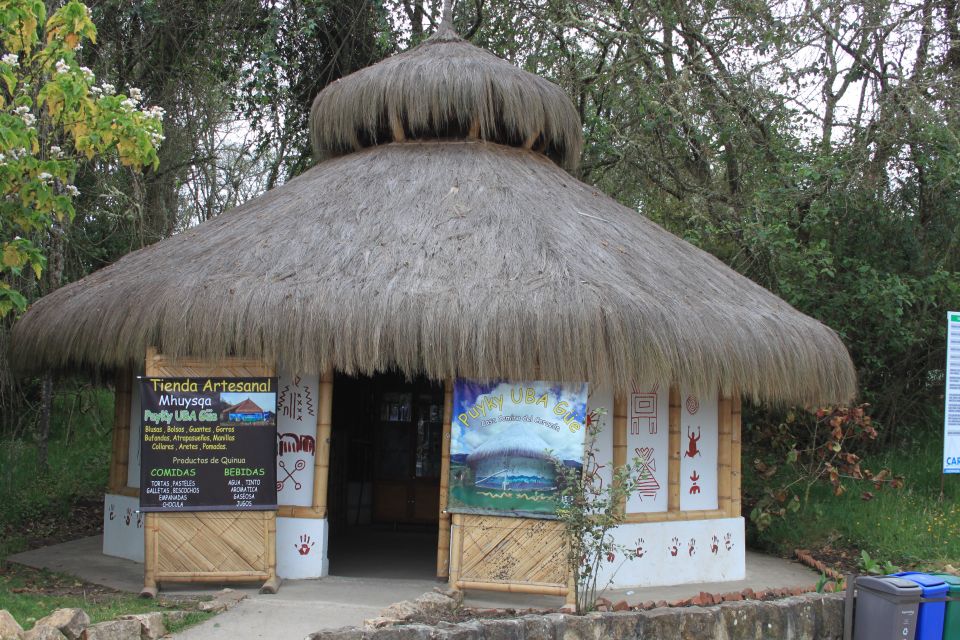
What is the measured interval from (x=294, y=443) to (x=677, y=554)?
324 centimetres

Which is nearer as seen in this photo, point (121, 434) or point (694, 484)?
point (694, 484)

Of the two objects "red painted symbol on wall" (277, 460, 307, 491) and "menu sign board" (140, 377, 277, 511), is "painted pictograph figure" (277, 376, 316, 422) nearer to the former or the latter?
"red painted symbol on wall" (277, 460, 307, 491)

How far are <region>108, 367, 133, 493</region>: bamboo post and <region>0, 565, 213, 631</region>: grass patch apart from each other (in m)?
1.01

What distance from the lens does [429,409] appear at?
33.2 ft

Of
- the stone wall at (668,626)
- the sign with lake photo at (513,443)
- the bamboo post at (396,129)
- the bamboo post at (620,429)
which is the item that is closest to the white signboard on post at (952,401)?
the bamboo post at (620,429)

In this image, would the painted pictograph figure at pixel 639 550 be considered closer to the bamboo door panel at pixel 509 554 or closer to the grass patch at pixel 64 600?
the bamboo door panel at pixel 509 554

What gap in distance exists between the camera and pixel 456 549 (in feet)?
21.6

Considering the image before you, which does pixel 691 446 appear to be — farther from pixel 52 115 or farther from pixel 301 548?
pixel 52 115

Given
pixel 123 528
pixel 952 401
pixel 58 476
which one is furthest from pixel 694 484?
pixel 58 476

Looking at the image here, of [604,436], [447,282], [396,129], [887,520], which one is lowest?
[887,520]

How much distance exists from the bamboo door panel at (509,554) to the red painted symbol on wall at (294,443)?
137 cm

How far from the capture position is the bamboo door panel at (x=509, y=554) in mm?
6453

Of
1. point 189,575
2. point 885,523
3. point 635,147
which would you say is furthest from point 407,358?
point 635,147

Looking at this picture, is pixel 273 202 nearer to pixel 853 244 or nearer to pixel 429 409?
pixel 429 409
